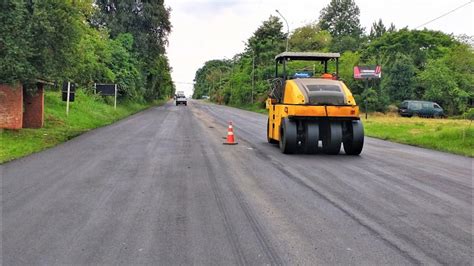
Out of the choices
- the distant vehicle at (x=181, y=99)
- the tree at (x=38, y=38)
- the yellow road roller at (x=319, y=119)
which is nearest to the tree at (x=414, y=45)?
the distant vehicle at (x=181, y=99)

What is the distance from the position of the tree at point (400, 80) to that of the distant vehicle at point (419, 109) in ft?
26.2

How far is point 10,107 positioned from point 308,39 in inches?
2647

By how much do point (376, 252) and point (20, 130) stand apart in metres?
16.1

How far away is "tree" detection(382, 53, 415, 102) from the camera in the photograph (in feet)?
175

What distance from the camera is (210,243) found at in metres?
5.63

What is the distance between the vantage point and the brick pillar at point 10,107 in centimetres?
1806

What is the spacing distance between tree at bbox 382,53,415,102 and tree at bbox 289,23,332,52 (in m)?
24.5

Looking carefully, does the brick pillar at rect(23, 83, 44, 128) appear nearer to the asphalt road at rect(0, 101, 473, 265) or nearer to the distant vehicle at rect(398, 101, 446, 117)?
the asphalt road at rect(0, 101, 473, 265)

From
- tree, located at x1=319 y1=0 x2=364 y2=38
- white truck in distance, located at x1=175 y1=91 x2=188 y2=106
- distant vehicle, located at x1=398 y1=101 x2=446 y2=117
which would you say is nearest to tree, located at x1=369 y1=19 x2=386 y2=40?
tree, located at x1=319 y1=0 x2=364 y2=38

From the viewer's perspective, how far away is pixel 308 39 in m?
Answer: 81.0

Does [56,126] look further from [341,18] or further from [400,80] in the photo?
[341,18]

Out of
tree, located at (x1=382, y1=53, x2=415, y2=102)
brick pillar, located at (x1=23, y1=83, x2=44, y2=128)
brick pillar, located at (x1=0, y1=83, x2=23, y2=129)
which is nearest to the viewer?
brick pillar, located at (x1=0, y1=83, x2=23, y2=129)

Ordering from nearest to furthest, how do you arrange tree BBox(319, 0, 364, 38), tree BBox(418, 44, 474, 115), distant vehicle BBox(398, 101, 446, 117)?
distant vehicle BBox(398, 101, 446, 117)
tree BBox(418, 44, 474, 115)
tree BBox(319, 0, 364, 38)

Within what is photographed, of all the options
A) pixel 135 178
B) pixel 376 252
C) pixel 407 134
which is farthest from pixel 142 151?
pixel 407 134
